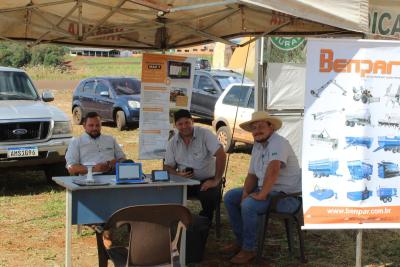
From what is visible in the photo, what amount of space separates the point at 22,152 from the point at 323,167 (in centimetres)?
545

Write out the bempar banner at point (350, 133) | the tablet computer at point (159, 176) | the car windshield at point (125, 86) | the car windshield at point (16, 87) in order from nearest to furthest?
1. the bempar banner at point (350, 133)
2. the tablet computer at point (159, 176)
3. the car windshield at point (16, 87)
4. the car windshield at point (125, 86)

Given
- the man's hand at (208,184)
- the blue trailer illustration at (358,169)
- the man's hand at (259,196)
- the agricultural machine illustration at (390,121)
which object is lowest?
the man's hand at (208,184)

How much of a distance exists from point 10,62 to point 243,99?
40.5m

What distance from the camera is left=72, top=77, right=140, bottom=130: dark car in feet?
55.1

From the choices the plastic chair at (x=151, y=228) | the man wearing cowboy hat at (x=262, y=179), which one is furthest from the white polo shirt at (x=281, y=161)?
the plastic chair at (x=151, y=228)

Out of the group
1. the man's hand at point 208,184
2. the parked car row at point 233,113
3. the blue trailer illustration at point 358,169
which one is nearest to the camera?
the blue trailer illustration at point 358,169

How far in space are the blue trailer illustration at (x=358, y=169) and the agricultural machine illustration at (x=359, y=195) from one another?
11cm

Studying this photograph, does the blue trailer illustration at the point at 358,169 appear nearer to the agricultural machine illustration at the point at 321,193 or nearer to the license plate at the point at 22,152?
the agricultural machine illustration at the point at 321,193

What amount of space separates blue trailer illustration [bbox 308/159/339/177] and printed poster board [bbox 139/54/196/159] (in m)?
3.36

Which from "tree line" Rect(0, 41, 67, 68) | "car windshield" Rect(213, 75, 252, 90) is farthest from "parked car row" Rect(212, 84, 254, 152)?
"tree line" Rect(0, 41, 67, 68)

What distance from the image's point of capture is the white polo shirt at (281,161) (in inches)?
227

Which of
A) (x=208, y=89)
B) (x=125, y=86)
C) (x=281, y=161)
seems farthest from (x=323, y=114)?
(x=125, y=86)

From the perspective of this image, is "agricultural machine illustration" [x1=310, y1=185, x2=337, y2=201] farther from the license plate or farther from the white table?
the license plate

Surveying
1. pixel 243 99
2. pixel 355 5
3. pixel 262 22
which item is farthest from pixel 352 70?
pixel 243 99
